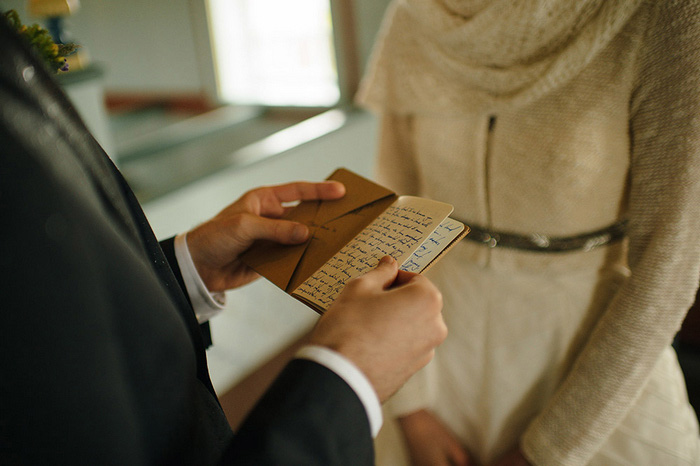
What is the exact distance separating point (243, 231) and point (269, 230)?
43 mm

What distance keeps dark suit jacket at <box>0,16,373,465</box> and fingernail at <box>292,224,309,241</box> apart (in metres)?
0.24

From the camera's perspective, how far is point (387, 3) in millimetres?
2127

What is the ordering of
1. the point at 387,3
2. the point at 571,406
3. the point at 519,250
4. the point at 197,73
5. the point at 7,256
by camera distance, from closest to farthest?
the point at 7,256, the point at 571,406, the point at 519,250, the point at 387,3, the point at 197,73

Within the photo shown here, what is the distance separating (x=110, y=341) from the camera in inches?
11.7

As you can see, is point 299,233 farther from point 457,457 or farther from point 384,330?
point 457,457

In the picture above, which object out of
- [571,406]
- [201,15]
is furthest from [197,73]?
[571,406]

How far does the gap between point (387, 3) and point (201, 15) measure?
3.69 ft

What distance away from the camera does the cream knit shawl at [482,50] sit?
1.83 ft

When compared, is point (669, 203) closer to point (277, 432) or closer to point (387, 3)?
point (277, 432)

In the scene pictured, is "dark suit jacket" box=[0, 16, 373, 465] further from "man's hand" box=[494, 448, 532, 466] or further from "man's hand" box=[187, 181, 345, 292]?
"man's hand" box=[494, 448, 532, 466]

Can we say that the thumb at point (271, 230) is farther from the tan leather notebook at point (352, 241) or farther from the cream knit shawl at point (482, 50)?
the cream knit shawl at point (482, 50)

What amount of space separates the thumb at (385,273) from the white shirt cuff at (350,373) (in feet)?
0.27

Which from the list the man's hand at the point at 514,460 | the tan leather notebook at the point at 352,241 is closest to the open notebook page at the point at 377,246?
the tan leather notebook at the point at 352,241

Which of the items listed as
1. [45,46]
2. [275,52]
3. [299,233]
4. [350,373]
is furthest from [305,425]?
[275,52]
